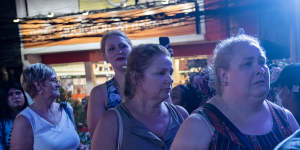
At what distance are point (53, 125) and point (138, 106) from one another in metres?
1.15

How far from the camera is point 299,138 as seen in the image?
84 centimetres

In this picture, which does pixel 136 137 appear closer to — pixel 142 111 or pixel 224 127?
pixel 142 111

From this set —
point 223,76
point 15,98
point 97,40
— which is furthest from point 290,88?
point 97,40

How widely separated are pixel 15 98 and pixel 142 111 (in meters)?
2.07

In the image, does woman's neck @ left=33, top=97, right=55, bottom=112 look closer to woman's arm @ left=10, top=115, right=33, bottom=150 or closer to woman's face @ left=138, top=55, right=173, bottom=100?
woman's arm @ left=10, top=115, right=33, bottom=150

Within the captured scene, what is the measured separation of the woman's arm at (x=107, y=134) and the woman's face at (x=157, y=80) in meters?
0.26

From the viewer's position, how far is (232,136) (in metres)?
1.49

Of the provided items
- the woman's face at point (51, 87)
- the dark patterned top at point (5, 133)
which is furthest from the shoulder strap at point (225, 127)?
the dark patterned top at point (5, 133)

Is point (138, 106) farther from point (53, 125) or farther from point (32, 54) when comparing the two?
point (32, 54)

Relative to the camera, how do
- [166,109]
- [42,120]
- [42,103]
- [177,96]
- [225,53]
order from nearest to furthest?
1. [225,53]
2. [166,109]
3. [42,120]
4. [42,103]
5. [177,96]

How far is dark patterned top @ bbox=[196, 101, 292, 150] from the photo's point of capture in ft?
4.82

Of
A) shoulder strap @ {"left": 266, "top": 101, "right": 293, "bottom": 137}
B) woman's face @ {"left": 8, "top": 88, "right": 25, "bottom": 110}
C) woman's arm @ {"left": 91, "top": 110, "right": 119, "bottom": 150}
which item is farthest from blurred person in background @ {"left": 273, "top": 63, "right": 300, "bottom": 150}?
woman's face @ {"left": 8, "top": 88, "right": 25, "bottom": 110}

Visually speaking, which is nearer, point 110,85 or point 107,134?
point 107,134

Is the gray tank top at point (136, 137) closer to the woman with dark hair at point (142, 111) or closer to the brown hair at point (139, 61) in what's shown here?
the woman with dark hair at point (142, 111)
